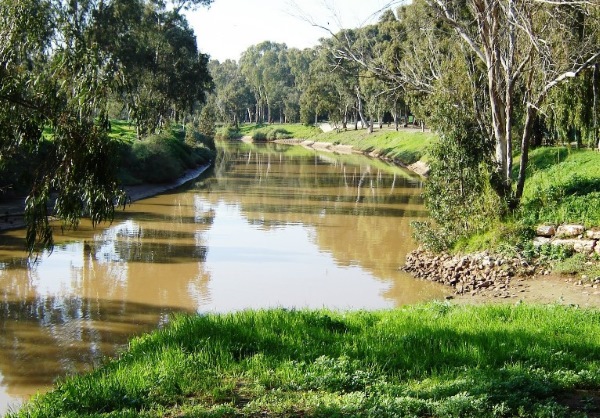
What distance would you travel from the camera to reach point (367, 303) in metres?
14.9

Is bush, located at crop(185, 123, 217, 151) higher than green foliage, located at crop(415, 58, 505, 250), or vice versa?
bush, located at crop(185, 123, 217, 151)

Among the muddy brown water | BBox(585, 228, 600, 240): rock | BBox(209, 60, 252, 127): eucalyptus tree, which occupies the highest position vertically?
BBox(209, 60, 252, 127): eucalyptus tree

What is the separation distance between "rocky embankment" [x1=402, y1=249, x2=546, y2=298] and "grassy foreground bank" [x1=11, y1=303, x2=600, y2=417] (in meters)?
4.97

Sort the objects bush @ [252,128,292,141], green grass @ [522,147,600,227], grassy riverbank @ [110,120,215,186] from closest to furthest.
Result: green grass @ [522,147,600,227] → grassy riverbank @ [110,120,215,186] → bush @ [252,128,292,141]

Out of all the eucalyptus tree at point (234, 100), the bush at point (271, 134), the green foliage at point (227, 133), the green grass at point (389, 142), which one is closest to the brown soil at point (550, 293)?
the green grass at point (389, 142)

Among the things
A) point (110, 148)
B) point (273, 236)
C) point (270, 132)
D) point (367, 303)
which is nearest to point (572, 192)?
point (367, 303)

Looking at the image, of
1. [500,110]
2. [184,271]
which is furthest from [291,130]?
[184,271]

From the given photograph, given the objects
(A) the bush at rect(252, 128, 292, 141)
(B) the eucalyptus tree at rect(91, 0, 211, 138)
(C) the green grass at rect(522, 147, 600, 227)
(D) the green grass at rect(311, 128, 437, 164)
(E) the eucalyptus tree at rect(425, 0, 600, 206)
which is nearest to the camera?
(C) the green grass at rect(522, 147, 600, 227)

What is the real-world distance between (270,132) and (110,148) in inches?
3651

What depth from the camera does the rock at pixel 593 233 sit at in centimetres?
1443

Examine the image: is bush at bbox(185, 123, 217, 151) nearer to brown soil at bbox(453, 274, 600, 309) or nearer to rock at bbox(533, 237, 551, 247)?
rock at bbox(533, 237, 551, 247)

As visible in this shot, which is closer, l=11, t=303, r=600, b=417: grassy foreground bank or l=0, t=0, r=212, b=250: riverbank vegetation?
l=11, t=303, r=600, b=417: grassy foreground bank

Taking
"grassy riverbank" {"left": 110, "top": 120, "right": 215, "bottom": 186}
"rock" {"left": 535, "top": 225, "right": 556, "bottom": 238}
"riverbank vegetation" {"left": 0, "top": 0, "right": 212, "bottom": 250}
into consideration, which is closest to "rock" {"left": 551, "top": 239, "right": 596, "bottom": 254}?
"rock" {"left": 535, "top": 225, "right": 556, "bottom": 238}

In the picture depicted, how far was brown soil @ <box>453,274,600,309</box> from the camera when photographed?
12398 millimetres
